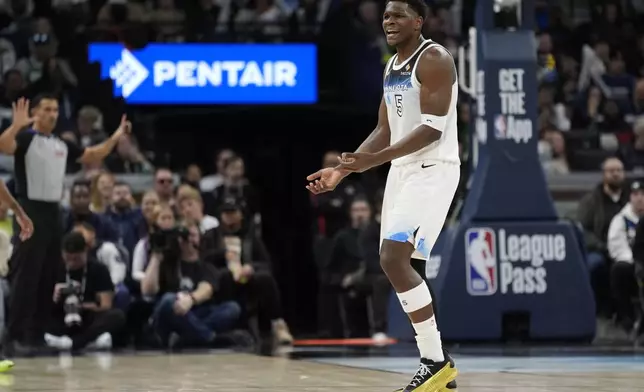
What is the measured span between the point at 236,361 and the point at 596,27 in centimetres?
1226

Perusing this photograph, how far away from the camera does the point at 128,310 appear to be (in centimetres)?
1277

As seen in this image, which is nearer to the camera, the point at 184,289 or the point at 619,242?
the point at 184,289

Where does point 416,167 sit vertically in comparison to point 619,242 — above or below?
above

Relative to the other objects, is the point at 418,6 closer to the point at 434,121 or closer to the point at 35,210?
the point at 434,121

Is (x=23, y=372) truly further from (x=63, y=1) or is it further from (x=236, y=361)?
(x=63, y=1)

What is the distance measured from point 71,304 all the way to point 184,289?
107 centimetres

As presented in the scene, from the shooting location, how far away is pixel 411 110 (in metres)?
7.14

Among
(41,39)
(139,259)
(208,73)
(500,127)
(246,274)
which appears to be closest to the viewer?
(500,127)

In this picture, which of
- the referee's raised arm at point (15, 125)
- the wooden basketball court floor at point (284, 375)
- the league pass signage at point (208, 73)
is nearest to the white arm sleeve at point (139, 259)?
the referee's raised arm at point (15, 125)

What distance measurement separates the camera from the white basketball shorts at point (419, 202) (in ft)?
22.8

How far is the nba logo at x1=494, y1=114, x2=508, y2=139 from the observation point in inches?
464

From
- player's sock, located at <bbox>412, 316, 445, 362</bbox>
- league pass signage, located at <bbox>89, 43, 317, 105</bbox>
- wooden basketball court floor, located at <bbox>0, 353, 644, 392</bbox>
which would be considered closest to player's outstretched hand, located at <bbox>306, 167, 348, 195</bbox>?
player's sock, located at <bbox>412, 316, 445, 362</bbox>

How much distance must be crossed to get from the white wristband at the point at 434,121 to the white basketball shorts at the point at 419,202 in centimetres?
22

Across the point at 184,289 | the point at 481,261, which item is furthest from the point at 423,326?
the point at 184,289
